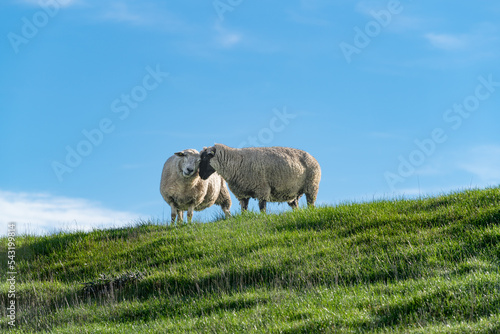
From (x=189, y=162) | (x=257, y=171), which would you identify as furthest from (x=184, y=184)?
(x=257, y=171)

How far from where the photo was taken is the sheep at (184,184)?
59.4ft

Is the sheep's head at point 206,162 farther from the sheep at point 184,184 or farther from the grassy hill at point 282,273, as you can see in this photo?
the grassy hill at point 282,273

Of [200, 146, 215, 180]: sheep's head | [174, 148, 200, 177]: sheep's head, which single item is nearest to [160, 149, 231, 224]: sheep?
[174, 148, 200, 177]: sheep's head

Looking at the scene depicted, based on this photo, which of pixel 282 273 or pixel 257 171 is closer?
pixel 282 273

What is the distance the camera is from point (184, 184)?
18219 mm

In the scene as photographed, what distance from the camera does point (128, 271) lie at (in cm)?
1277

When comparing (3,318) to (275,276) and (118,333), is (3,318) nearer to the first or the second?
(118,333)

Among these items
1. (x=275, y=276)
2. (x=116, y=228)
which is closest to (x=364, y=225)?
(x=275, y=276)

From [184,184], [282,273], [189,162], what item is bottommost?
[282,273]

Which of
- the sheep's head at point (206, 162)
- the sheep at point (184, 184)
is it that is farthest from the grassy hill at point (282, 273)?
the sheep's head at point (206, 162)

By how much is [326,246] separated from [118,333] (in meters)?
5.26

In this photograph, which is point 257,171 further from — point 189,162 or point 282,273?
point 282,273

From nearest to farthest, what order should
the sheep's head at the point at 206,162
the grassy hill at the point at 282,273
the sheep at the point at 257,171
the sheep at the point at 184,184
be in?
the grassy hill at the point at 282,273 → the sheep at the point at 184,184 → the sheep at the point at 257,171 → the sheep's head at the point at 206,162

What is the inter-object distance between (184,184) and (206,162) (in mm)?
1205
